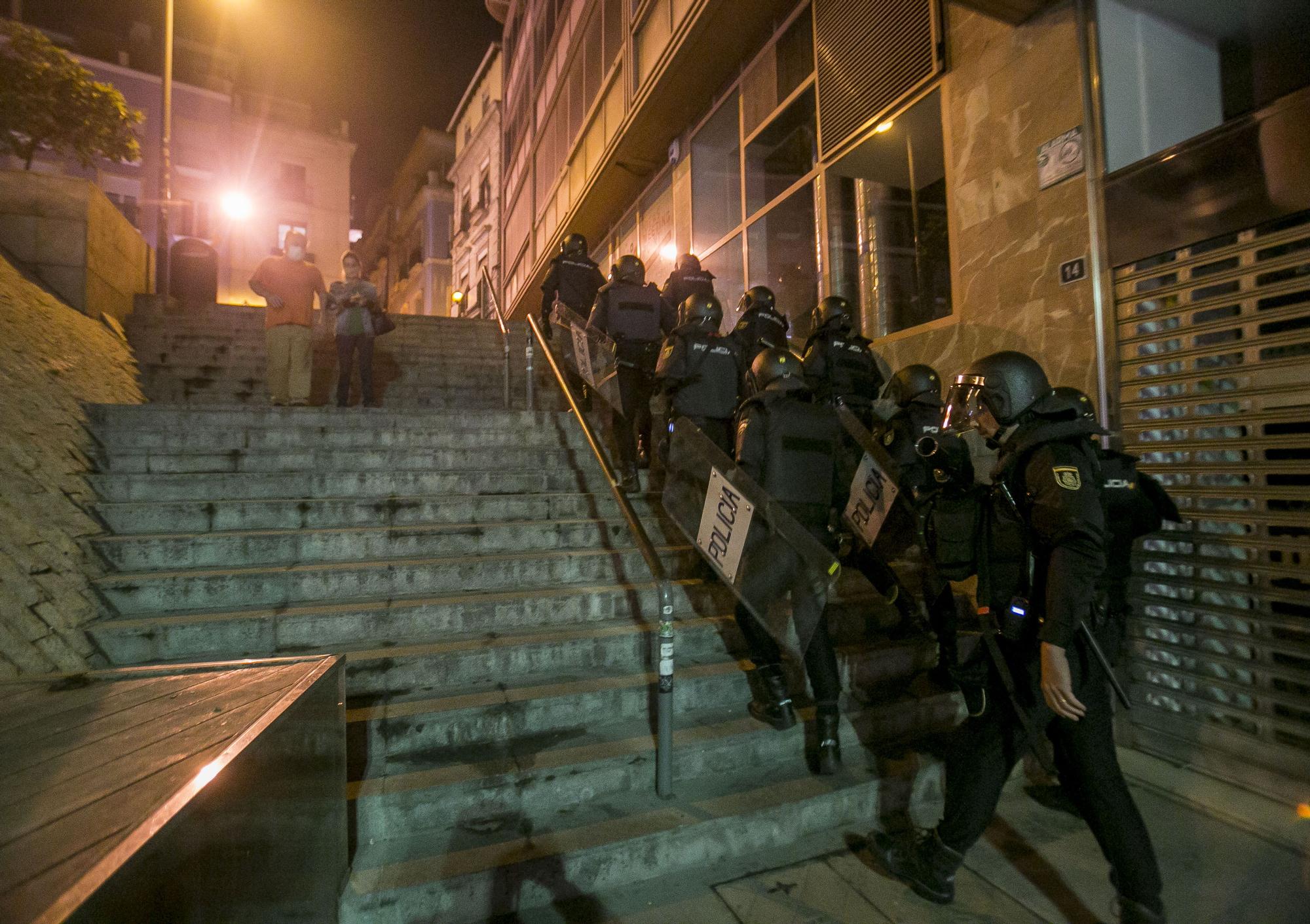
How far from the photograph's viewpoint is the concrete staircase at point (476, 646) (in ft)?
8.86

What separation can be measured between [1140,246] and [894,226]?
398cm

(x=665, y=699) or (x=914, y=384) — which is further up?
(x=914, y=384)

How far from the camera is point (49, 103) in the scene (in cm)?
925

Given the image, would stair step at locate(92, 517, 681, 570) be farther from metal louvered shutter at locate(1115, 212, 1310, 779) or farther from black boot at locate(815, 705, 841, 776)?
metal louvered shutter at locate(1115, 212, 1310, 779)

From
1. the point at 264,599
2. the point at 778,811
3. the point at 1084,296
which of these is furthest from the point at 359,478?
the point at 1084,296

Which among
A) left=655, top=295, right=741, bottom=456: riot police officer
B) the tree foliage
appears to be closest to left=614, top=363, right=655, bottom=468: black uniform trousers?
left=655, top=295, right=741, bottom=456: riot police officer

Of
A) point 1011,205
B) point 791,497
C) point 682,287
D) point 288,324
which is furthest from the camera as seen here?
point 682,287

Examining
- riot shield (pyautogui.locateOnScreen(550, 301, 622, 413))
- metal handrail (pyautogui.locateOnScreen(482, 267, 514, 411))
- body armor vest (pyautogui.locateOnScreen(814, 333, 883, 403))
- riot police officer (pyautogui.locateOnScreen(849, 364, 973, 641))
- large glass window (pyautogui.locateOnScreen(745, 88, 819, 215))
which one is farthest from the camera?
large glass window (pyautogui.locateOnScreen(745, 88, 819, 215))

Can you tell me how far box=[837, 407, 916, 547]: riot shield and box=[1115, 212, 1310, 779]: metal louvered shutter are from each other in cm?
147

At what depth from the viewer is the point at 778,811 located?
2936mm

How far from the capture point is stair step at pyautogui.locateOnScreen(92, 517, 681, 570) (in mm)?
3945

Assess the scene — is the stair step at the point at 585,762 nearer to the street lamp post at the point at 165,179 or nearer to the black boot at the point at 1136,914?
the black boot at the point at 1136,914

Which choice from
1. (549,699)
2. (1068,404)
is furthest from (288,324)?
(1068,404)

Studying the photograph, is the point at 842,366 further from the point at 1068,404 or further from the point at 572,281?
the point at 572,281
